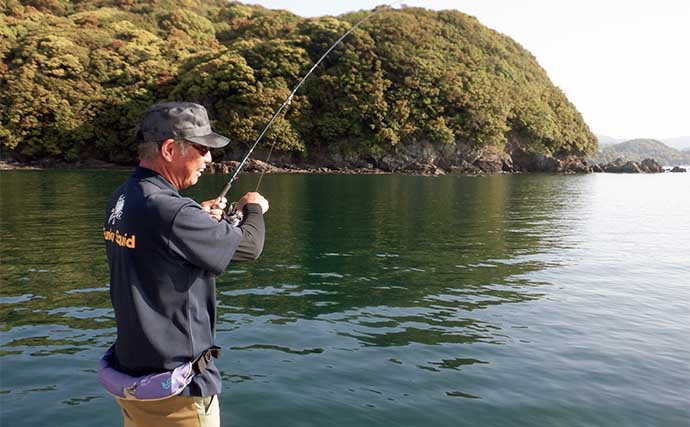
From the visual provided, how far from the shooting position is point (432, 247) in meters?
21.7

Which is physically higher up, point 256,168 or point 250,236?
point 256,168

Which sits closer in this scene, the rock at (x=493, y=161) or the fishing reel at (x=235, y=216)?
the fishing reel at (x=235, y=216)

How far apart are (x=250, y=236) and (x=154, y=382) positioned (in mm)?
1038

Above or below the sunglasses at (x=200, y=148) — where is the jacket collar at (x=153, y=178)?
below

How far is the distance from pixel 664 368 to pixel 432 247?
12.7 m

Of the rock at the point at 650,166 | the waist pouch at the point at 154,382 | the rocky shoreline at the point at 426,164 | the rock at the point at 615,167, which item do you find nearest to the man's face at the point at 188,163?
the waist pouch at the point at 154,382

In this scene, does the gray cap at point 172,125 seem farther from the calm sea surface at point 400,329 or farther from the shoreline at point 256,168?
the shoreline at point 256,168

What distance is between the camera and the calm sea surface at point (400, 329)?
7.46 m

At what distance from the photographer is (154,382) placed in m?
3.11

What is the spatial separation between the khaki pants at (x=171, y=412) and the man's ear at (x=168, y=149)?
146cm

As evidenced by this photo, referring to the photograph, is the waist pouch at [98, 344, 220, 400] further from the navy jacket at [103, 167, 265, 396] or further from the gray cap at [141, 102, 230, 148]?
the gray cap at [141, 102, 230, 148]

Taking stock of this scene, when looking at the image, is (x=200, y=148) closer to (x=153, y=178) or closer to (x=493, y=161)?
(x=153, y=178)

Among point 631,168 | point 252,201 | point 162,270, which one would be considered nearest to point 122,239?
point 162,270

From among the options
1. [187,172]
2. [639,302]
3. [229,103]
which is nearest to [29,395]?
[187,172]
